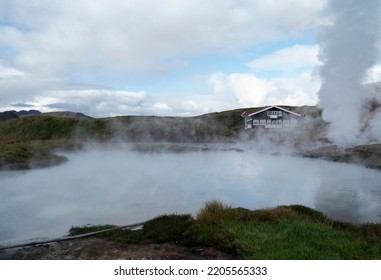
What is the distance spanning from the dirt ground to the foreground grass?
1.47ft

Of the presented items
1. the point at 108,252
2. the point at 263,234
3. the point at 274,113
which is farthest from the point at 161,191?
the point at 274,113

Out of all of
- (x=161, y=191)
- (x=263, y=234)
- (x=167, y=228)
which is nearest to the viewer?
(x=263, y=234)

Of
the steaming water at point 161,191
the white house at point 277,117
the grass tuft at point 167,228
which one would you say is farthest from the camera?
the white house at point 277,117

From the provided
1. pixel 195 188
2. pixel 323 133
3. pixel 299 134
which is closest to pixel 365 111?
pixel 323 133

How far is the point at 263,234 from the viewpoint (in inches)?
403

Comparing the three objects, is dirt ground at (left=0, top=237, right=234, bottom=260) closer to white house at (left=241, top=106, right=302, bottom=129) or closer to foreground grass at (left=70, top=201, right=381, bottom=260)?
foreground grass at (left=70, top=201, right=381, bottom=260)

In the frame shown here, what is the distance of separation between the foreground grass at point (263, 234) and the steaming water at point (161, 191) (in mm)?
3614

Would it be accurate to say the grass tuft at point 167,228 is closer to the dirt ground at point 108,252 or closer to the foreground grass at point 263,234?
the foreground grass at point 263,234

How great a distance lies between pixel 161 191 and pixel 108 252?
1259 centimetres

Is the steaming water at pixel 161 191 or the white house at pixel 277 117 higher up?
the white house at pixel 277 117

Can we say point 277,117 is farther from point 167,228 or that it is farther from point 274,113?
point 167,228

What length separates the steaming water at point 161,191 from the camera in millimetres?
16969

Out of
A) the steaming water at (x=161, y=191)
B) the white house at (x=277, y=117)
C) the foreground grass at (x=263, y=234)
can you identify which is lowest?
the steaming water at (x=161, y=191)

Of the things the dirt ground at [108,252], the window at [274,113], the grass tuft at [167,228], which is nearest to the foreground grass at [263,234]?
the grass tuft at [167,228]
